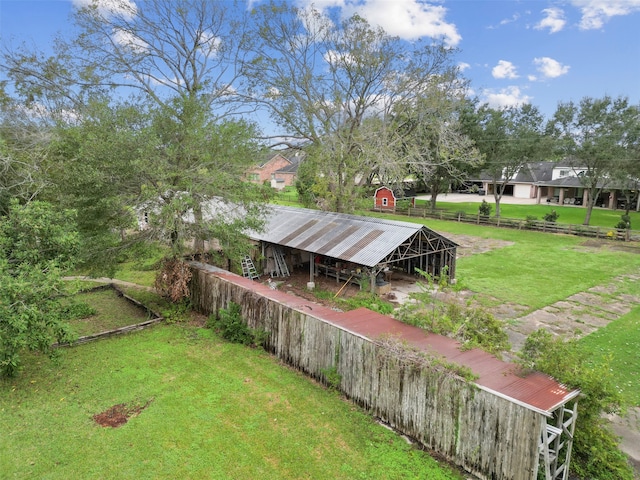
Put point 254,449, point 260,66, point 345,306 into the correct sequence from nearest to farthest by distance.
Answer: point 254,449 → point 345,306 → point 260,66

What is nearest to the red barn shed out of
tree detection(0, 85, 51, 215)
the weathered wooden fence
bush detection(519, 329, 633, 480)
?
tree detection(0, 85, 51, 215)

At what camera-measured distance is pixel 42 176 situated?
1316 cm

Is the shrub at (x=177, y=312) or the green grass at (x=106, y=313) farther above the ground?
the shrub at (x=177, y=312)

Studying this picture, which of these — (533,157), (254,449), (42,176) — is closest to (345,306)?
(254,449)

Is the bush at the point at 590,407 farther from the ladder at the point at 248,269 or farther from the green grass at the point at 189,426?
the ladder at the point at 248,269

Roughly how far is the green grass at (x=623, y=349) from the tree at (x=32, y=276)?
11626 millimetres

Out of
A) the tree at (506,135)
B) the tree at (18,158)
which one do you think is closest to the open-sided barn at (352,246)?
the tree at (18,158)

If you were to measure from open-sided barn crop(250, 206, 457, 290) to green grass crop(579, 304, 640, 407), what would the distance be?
5927 mm

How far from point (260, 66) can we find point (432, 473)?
20.5 metres

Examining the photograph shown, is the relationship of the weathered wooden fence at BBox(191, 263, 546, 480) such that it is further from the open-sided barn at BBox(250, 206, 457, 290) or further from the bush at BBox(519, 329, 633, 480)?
the open-sided barn at BBox(250, 206, 457, 290)

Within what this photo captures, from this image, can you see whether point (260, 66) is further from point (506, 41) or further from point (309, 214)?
point (506, 41)

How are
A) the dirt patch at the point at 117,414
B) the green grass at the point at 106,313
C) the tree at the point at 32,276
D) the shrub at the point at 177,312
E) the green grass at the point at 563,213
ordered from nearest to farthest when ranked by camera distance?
1. the dirt patch at the point at 117,414
2. the tree at the point at 32,276
3. the green grass at the point at 106,313
4. the shrub at the point at 177,312
5. the green grass at the point at 563,213

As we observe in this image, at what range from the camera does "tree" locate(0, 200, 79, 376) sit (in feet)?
24.8

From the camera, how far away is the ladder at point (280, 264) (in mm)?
18594
